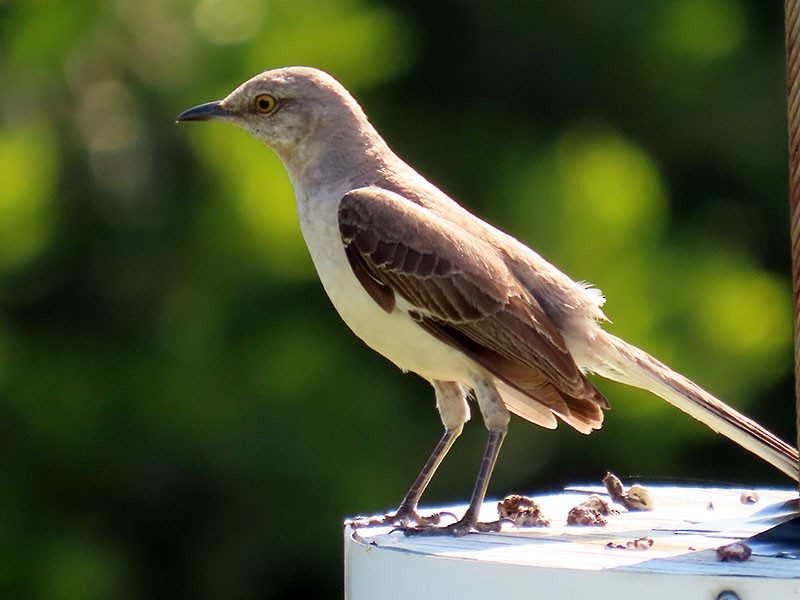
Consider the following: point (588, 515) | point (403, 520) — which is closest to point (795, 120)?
point (588, 515)

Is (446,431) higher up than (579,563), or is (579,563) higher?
(446,431)

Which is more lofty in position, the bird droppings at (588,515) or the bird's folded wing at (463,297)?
the bird's folded wing at (463,297)

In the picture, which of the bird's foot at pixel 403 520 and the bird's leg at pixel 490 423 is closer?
the bird's foot at pixel 403 520

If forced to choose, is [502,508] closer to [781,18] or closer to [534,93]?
[534,93]

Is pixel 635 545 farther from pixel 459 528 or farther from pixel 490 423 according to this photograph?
pixel 490 423

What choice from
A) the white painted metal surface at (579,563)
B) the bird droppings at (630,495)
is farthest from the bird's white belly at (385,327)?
the white painted metal surface at (579,563)

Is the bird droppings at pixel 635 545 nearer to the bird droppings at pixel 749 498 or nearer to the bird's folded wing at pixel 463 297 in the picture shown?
the bird droppings at pixel 749 498

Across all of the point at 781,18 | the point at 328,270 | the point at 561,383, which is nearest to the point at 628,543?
the point at 561,383
